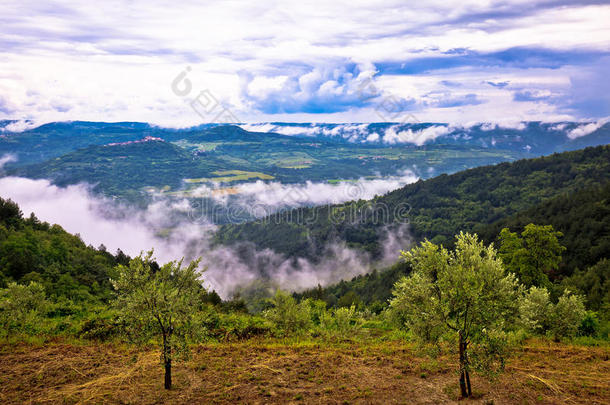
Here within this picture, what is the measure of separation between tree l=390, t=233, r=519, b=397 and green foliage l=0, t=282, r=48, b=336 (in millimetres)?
26243

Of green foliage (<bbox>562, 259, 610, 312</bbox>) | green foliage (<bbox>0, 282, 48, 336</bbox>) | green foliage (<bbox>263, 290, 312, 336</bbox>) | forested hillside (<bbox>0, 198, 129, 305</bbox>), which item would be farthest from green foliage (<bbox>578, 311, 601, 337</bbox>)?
forested hillside (<bbox>0, 198, 129, 305</bbox>)

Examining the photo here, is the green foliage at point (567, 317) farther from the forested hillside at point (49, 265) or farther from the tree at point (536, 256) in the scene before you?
the forested hillside at point (49, 265)

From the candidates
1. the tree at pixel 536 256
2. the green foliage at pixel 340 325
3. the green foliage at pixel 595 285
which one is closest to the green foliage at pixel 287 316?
the green foliage at pixel 340 325

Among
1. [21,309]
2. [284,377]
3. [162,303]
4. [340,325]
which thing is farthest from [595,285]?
[21,309]

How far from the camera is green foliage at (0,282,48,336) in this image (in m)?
22.8

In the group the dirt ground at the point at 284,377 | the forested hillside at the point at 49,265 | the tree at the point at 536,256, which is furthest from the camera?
the forested hillside at the point at 49,265

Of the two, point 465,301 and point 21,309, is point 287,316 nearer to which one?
point 465,301

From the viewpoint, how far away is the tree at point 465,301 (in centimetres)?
1256

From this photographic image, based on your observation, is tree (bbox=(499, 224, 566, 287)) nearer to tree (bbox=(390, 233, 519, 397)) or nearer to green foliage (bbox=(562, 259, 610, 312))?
green foliage (bbox=(562, 259, 610, 312))

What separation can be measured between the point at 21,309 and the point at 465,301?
30.1 m

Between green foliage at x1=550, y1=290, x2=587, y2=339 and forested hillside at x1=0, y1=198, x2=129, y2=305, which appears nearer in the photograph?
green foliage at x1=550, y1=290, x2=587, y2=339

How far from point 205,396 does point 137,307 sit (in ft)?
18.2

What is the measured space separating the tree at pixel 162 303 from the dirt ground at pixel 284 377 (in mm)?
2862

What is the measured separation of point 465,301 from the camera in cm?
1271
